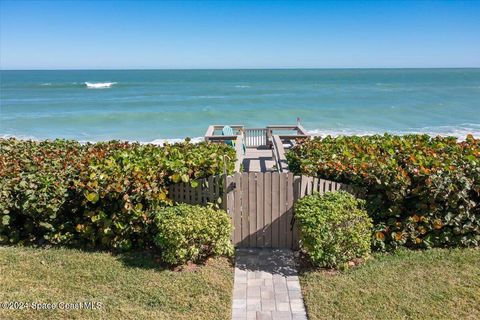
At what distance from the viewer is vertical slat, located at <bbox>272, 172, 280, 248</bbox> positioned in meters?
5.69

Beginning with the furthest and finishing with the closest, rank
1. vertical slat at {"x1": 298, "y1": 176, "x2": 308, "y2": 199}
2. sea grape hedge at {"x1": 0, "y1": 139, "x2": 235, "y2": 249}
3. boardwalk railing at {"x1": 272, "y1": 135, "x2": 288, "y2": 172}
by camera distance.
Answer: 1. boardwalk railing at {"x1": 272, "y1": 135, "x2": 288, "y2": 172}
2. vertical slat at {"x1": 298, "y1": 176, "x2": 308, "y2": 199}
3. sea grape hedge at {"x1": 0, "y1": 139, "x2": 235, "y2": 249}

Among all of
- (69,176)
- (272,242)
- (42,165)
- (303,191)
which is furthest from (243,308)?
(42,165)

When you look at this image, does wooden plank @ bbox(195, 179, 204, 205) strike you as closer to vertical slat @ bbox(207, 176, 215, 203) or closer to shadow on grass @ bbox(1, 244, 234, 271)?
vertical slat @ bbox(207, 176, 215, 203)

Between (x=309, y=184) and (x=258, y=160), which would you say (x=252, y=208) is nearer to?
(x=309, y=184)

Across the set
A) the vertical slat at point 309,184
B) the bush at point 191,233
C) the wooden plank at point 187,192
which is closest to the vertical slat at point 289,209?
the vertical slat at point 309,184

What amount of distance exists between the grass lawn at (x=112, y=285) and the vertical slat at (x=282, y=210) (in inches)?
39.7

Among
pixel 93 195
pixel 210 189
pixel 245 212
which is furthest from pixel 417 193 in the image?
pixel 93 195

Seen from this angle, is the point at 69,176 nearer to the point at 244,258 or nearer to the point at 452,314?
the point at 244,258

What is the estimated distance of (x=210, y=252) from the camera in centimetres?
539

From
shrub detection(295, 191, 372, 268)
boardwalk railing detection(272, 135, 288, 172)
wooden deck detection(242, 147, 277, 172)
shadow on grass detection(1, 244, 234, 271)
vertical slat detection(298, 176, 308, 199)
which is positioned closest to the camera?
shrub detection(295, 191, 372, 268)

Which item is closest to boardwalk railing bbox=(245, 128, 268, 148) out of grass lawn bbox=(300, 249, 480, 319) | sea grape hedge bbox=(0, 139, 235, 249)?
sea grape hedge bbox=(0, 139, 235, 249)

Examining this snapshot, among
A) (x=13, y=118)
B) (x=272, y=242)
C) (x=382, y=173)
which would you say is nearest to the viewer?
(x=382, y=173)

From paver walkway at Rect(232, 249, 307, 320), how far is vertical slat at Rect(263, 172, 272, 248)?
17 cm

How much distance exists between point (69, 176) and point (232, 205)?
2.49m
